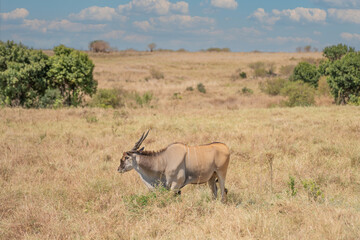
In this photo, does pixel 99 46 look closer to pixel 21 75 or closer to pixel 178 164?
pixel 21 75

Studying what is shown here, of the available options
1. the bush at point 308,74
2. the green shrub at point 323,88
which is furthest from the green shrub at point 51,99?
the bush at point 308,74

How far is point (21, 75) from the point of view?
2120cm

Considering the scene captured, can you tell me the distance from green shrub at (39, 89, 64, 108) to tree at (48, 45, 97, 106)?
1093 mm

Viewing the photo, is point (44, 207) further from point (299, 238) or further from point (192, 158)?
point (299, 238)

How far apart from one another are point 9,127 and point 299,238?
1380 cm

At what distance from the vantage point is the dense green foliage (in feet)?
71.2

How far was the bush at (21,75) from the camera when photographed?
21.4m

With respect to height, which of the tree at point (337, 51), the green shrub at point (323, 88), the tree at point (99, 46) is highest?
the tree at point (99, 46)

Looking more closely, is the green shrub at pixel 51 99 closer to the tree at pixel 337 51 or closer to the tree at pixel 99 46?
the tree at pixel 337 51

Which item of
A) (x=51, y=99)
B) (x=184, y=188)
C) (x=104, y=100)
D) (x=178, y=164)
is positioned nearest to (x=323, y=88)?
(x=104, y=100)

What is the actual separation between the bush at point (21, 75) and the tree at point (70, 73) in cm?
74

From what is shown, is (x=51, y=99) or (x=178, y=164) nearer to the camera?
(x=178, y=164)

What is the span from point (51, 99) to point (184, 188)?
56.3ft

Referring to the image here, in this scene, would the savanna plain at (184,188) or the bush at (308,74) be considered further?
the bush at (308,74)
